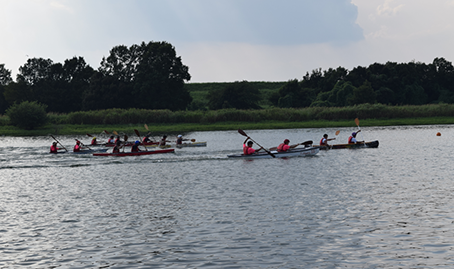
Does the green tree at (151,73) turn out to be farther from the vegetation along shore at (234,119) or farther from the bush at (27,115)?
Result: the bush at (27,115)

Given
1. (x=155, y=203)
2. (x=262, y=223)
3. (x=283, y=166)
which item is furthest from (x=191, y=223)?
(x=283, y=166)

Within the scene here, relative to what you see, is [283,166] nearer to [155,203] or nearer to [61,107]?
[155,203]

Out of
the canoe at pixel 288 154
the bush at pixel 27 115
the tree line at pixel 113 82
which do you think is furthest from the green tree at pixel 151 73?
the canoe at pixel 288 154

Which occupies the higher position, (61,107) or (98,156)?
(61,107)

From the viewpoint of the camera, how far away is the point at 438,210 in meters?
18.0

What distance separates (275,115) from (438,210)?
221 feet

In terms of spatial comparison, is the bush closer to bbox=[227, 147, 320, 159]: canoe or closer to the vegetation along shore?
the vegetation along shore

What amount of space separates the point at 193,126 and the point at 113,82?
4173 centimetres

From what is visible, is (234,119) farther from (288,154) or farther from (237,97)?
(288,154)

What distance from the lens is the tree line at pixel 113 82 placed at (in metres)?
114

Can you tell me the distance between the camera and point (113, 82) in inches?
4520

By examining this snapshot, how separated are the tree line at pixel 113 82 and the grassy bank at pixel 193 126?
29.4 m

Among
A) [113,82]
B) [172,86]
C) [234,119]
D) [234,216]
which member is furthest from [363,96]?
[234,216]

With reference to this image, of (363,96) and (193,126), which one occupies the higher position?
(363,96)
